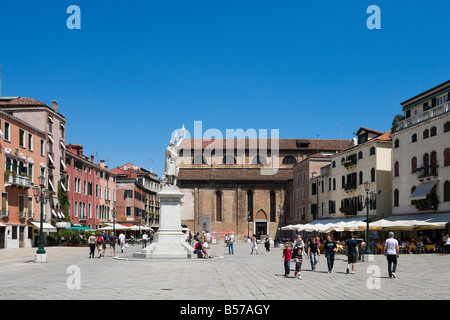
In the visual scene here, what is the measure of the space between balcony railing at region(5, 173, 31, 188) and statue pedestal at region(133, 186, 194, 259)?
18516 mm

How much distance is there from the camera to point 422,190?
149 ft

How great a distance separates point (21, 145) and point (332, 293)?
3953cm

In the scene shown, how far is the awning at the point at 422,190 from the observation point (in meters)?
44.4

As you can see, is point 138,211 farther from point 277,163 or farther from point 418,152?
point 418,152

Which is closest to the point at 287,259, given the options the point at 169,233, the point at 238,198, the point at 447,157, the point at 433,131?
the point at 169,233

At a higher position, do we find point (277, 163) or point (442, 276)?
point (277, 163)

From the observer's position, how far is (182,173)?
3748 inches

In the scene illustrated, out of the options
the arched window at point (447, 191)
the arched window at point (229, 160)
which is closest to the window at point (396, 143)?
the arched window at point (447, 191)

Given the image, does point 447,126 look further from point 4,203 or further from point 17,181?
point 4,203

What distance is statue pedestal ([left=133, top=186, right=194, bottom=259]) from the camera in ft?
103

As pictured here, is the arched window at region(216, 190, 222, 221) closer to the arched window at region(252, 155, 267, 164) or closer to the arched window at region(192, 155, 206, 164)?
the arched window at region(192, 155, 206, 164)
